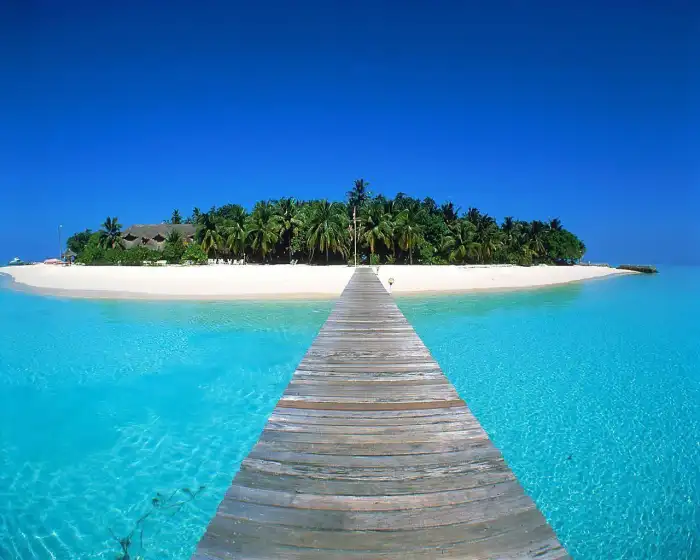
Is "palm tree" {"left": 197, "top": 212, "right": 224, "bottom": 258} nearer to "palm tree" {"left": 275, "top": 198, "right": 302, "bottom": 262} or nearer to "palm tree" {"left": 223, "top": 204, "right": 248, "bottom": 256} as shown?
"palm tree" {"left": 223, "top": 204, "right": 248, "bottom": 256}

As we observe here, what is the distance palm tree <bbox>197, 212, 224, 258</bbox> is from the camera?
48.4 m

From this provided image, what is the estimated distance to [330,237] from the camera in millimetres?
43344

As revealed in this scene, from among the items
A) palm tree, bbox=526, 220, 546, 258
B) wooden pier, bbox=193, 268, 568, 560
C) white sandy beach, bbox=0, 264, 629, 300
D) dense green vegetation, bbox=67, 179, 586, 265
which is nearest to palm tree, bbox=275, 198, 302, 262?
dense green vegetation, bbox=67, 179, 586, 265

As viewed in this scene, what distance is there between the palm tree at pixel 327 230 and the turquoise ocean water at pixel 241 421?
1044 inches

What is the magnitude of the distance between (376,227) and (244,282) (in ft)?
63.4

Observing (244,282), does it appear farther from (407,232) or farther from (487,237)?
(487,237)

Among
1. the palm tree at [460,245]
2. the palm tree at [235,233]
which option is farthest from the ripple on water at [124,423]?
the palm tree at [460,245]

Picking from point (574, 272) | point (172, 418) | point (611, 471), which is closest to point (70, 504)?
point (172, 418)

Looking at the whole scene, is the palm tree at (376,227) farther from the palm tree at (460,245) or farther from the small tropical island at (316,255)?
the palm tree at (460,245)

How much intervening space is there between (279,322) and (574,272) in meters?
49.3

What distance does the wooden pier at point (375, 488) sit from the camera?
2334mm

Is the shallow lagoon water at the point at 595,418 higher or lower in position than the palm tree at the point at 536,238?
lower

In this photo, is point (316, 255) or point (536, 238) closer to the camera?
point (316, 255)

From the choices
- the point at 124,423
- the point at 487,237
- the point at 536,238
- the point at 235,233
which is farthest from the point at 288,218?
the point at 124,423
